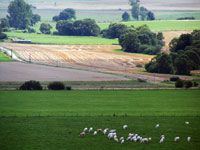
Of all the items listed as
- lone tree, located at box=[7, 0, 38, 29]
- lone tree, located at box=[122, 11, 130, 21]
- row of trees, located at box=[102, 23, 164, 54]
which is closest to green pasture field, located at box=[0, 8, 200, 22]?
lone tree, located at box=[122, 11, 130, 21]

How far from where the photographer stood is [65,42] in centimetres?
5550

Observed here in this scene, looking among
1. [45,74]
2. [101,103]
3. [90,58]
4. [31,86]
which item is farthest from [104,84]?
[90,58]

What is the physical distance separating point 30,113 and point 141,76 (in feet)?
45.3

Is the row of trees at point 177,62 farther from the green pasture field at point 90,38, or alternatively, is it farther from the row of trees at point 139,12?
the row of trees at point 139,12

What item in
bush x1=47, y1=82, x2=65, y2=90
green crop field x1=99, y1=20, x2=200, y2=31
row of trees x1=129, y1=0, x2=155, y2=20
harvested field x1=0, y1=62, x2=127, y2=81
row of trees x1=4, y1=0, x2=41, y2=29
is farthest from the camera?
row of trees x1=129, y1=0, x2=155, y2=20

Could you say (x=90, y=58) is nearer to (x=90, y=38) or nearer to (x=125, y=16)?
(x=90, y=38)

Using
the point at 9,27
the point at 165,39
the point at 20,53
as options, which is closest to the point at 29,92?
the point at 20,53

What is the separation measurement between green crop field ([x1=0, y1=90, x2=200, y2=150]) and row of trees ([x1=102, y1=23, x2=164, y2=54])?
19.1 meters

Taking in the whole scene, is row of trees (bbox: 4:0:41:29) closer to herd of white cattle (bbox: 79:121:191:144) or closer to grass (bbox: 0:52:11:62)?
grass (bbox: 0:52:11:62)

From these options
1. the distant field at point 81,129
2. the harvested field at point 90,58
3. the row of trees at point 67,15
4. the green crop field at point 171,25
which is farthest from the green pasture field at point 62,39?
the distant field at point 81,129

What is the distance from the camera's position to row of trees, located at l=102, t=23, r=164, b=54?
161 ft

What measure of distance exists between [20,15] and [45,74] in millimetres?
29522

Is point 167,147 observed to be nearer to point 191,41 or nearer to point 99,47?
point 191,41

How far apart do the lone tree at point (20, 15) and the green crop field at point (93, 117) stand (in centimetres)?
3394
